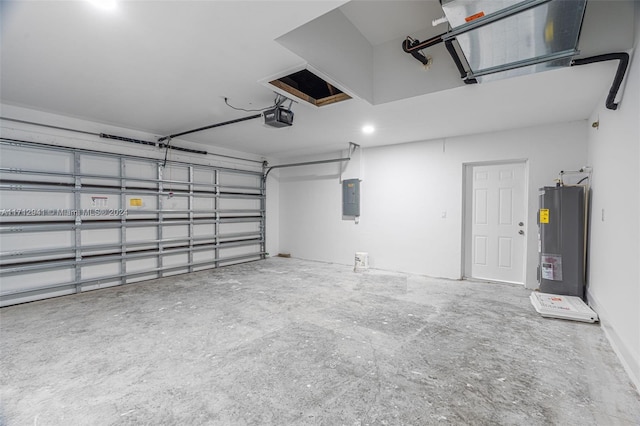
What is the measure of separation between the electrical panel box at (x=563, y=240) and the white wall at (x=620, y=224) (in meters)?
0.24

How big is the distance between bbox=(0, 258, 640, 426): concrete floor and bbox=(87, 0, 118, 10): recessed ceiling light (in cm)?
257

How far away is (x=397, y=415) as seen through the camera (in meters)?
1.70

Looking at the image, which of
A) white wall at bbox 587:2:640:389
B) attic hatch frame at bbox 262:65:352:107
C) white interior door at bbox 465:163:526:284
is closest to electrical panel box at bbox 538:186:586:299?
white wall at bbox 587:2:640:389

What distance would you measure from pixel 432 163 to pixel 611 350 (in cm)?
353

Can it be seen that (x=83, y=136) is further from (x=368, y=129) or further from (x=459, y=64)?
(x=459, y=64)

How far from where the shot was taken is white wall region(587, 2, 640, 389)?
2.14 meters

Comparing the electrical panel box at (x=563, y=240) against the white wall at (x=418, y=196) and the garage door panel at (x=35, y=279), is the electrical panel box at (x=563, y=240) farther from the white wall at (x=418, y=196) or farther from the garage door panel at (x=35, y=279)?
the garage door panel at (x=35, y=279)

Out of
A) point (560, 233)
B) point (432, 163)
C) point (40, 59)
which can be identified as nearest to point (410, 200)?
point (432, 163)

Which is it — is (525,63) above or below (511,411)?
above

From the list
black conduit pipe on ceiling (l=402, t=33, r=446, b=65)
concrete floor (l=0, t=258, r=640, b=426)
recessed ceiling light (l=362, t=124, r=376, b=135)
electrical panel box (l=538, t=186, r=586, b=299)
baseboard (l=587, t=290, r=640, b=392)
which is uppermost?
black conduit pipe on ceiling (l=402, t=33, r=446, b=65)

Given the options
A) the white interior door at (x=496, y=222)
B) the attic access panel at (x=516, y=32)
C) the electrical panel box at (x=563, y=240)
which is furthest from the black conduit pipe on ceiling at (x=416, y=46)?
the white interior door at (x=496, y=222)

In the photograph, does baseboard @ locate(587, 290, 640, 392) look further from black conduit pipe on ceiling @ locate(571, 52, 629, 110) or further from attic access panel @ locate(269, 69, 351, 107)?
attic access panel @ locate(269, 69, 351, 107)

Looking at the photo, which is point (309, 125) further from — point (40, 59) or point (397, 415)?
point (397, 415)

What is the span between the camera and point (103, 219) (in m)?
4.50
